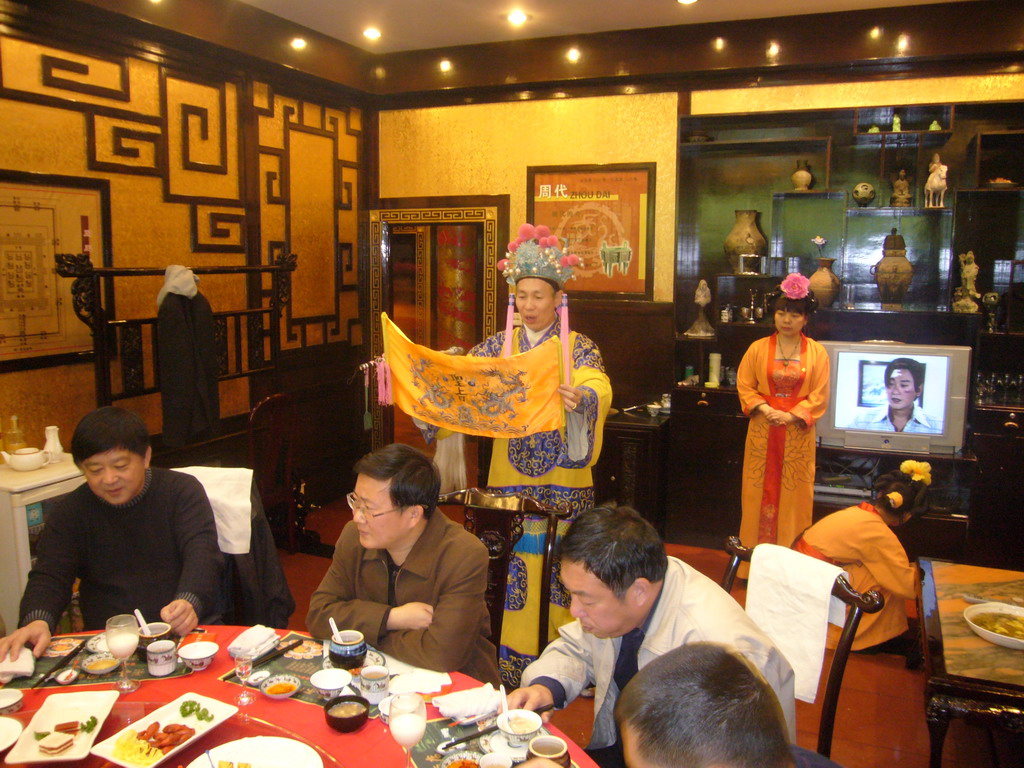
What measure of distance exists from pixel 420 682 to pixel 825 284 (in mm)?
3947

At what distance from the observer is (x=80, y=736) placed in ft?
5.39

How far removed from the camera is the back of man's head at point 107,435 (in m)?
2.36

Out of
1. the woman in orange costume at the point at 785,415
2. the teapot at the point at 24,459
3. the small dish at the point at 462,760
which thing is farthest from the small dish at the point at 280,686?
the woman in orange costume at the point at 785,415

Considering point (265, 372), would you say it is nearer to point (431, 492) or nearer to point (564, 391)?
point (564, 391)

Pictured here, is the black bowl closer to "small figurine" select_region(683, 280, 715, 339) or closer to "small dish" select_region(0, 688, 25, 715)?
"small dish" select_region(0, 688, 25, 715)

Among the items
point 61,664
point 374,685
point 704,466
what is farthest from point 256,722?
point 704,466

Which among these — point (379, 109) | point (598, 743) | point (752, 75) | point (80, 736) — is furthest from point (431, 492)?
point (379, 109)

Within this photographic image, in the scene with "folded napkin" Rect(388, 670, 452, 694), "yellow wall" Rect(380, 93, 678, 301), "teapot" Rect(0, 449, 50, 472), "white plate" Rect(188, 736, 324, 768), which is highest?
"yellow wall" Rect(380, 93, 678, 301)

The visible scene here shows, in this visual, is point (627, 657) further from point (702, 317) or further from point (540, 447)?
Result: point (702, 317)

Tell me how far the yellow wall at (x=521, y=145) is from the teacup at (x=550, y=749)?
14.0ft

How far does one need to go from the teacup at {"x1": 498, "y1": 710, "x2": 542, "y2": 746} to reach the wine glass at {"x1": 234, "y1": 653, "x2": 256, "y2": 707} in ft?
1.83

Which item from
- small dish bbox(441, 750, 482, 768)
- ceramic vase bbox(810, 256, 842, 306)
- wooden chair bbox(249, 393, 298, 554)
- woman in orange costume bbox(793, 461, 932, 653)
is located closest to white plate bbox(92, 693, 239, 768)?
small dish bbox(441, 750, 482, 768)

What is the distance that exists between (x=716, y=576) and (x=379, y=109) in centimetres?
422

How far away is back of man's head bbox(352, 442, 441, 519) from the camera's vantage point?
2.18 m
